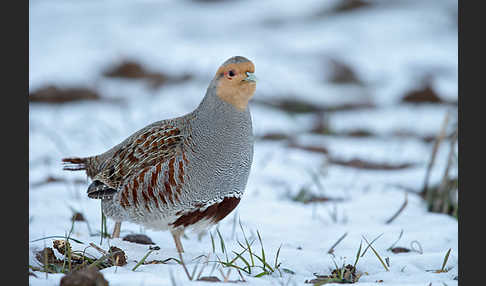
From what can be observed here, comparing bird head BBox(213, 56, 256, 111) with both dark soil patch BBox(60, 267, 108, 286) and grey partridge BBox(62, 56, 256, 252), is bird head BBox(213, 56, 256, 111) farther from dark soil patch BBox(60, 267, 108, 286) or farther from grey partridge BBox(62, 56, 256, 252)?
dark soil patch BBox(60, 267, 108, 286)

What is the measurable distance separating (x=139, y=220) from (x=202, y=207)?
382 millimetres

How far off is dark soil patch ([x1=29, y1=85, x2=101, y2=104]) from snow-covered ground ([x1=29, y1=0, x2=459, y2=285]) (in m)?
0.21

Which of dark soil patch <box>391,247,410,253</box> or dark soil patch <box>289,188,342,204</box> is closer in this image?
dark soil patch <box>391,247,410,253</box>

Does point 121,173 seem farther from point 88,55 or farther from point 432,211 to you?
point 88,55

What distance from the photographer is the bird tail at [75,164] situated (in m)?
3.56

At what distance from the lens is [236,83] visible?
9.80 ft

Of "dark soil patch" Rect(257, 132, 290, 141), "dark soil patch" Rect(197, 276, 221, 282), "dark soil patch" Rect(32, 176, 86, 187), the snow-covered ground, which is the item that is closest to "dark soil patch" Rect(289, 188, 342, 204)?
the snow-covered ground

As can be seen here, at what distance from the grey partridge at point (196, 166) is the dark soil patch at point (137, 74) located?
536 centimetres

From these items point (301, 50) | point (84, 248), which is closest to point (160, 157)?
point (84, 248)

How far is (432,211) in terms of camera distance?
13.6 feet

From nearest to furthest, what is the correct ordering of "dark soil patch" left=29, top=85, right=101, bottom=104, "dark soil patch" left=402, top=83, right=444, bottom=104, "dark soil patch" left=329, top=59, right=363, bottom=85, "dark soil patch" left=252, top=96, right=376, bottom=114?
"dark soil patch" left=29, top=85, right=101, bottom=104
"dark soil patch" left=252, top=96, right=376, bottom=114
"dark soil patch" left=402, top=83, right=444, bottom=104
"dark soil patch" left=329, top=59, right=363, bottom=85

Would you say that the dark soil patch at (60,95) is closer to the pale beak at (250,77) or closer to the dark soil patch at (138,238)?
the dark soil patch at (138,238)

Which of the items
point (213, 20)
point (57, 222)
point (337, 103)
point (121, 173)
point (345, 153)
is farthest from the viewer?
point (213, 20)

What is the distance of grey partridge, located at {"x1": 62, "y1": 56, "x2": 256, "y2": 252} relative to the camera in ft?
9.53
